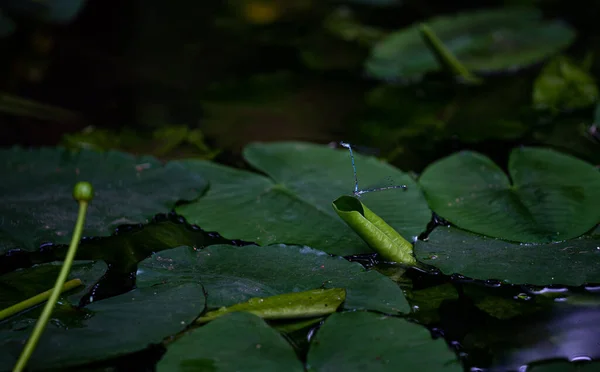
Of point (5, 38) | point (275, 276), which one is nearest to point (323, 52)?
point (5, 38)

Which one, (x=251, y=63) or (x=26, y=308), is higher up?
(x=251, y=63)

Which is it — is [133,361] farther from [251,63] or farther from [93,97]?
[251,63]

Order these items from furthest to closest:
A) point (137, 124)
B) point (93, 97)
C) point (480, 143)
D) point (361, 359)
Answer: point (93, 97), point (137, 124), point (480, 143), point (361, 359)

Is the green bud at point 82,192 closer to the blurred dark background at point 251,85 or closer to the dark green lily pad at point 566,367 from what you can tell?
the dark green lily pad at point 566,367

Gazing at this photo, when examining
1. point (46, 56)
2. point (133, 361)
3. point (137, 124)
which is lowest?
point (133, 361)

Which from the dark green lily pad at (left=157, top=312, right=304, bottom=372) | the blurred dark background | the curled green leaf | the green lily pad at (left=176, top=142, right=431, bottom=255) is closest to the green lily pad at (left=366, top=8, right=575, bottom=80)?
the blurred dark background

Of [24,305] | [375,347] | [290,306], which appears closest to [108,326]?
[24,305]

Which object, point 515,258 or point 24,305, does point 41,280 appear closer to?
point 24,305
